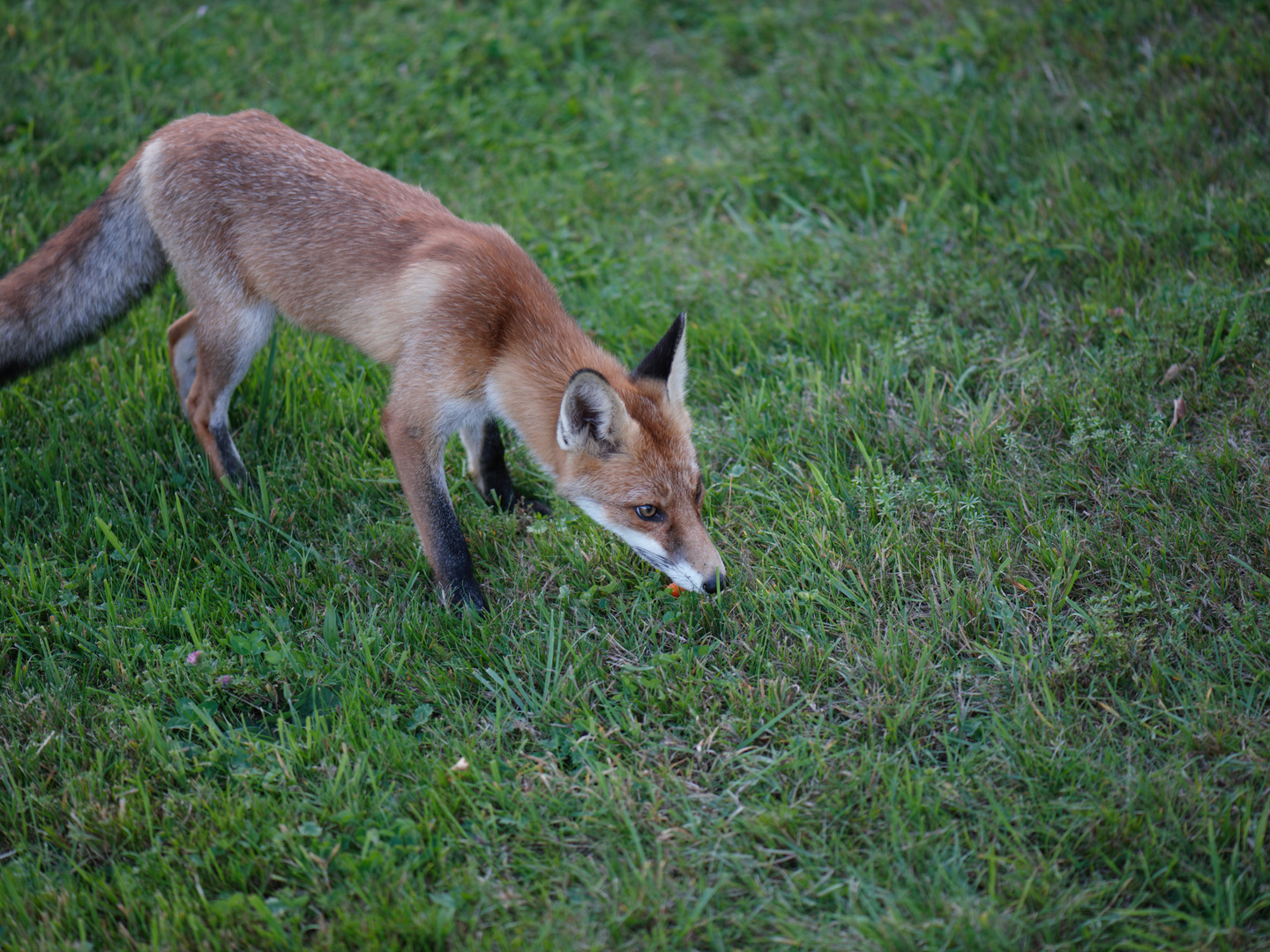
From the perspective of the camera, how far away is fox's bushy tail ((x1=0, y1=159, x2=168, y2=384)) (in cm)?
408

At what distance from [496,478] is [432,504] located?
66 centimetres

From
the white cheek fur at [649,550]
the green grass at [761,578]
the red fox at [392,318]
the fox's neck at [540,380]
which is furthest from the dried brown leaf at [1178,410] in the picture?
the fox's neck at [540,380]

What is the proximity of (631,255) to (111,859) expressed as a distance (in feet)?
13.7

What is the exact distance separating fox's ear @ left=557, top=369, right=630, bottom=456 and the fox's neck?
0.41ft

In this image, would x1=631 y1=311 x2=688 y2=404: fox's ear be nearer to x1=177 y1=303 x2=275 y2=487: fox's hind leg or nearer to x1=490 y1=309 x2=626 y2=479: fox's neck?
x1=490 y1=309 x2=626 y2=479: fox's neck

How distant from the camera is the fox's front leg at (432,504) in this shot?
360cm

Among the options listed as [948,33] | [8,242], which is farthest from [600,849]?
[948,33]

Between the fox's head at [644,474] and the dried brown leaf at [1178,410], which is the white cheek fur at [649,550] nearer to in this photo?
the fox's head at [644,474]

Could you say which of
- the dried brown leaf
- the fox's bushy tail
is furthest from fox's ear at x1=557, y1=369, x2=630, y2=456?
the dried brown leaf

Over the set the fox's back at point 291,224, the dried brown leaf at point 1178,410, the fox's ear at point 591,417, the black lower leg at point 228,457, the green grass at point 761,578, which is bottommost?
the dried brown leaf at point 1178,410

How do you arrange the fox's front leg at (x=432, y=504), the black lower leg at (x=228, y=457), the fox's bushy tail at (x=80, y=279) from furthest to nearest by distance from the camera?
the black lower leg at (x=228, y=457)
the fox's bushy tail at (x=80, y=279)
the fox's front leg at (x=432, y=504)

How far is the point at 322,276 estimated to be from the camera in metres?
3.88

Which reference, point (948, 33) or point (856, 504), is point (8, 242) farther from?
point (948, 33)

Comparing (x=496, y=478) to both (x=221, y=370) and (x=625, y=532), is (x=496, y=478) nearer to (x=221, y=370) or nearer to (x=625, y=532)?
(x=625, y=532)
